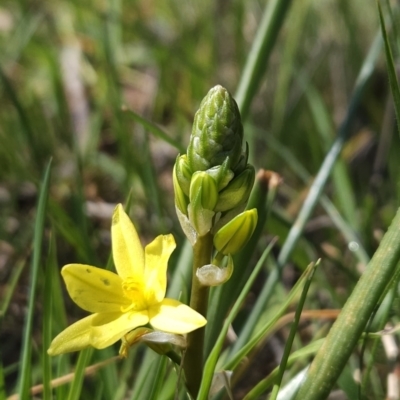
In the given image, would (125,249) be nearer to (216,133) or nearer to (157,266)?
(157,266)

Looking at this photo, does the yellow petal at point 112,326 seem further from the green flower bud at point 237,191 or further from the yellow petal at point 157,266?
the green flower bud at point 237,191

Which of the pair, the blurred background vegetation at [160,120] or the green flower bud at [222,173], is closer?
the green flower bud at [222,173]

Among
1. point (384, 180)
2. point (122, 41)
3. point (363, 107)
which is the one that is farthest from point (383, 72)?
point (122, 41)

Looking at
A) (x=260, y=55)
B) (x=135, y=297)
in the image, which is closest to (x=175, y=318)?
(x=135, y=297)

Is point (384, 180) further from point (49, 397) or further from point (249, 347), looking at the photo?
point (49, 397)

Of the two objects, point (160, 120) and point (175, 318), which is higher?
point (175, 318)

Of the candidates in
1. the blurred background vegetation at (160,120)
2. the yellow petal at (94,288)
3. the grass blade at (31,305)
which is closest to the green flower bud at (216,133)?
the yellow petal at (94,288)
